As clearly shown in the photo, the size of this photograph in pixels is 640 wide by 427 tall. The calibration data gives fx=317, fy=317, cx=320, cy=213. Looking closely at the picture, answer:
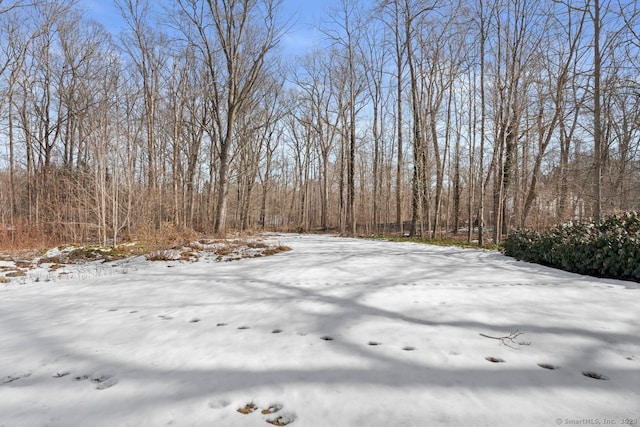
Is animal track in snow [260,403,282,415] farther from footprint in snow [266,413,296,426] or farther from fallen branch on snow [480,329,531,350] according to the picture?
fallen branch on snow [480,329,531,350]

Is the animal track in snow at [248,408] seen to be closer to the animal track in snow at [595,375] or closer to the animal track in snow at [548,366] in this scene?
the animal track in snow at [548,366]

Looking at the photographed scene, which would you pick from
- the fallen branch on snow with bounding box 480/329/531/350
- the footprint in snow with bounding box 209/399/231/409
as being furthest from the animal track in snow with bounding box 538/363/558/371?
the footprint in snow with bounding box 209/399/231/409

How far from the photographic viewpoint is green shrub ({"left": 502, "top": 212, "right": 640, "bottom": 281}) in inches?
199

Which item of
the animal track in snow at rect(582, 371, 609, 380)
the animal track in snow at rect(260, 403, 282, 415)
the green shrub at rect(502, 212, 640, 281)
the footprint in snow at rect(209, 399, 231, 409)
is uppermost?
the green shrub at rect(502, 212, 640, 281)

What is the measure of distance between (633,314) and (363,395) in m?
3.22

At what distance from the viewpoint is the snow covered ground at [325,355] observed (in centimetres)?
171

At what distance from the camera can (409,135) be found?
829 inches

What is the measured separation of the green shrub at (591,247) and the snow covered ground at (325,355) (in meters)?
0.85

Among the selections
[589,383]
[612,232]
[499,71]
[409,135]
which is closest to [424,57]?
[499,71]

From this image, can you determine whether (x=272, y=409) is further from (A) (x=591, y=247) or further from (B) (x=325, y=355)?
(A) (x=591, y=247)

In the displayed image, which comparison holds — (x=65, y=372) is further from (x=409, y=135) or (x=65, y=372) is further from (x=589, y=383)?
(x=409, y=135)

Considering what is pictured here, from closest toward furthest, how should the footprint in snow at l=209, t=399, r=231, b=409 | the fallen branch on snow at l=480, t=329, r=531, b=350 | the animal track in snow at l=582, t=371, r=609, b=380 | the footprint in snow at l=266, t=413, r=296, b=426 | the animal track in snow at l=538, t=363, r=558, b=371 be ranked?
the footprint in snow at l=266, t=413, r=296, b=426
the footprint in snow at l=209, t=399, r=231, b=409
the animal track in snow at l=582, t=371, r=609, b=380
the animal track in snow at l=538, t=363, r=558, b=371
the fallen branch on snow at l=480, t=329, r=531, b=350

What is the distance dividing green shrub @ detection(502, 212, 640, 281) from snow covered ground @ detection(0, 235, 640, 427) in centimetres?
85

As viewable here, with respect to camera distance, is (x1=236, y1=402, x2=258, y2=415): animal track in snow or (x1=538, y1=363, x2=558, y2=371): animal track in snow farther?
(x1=538, y1=363, x2=558, y2=371): animal track in snow
